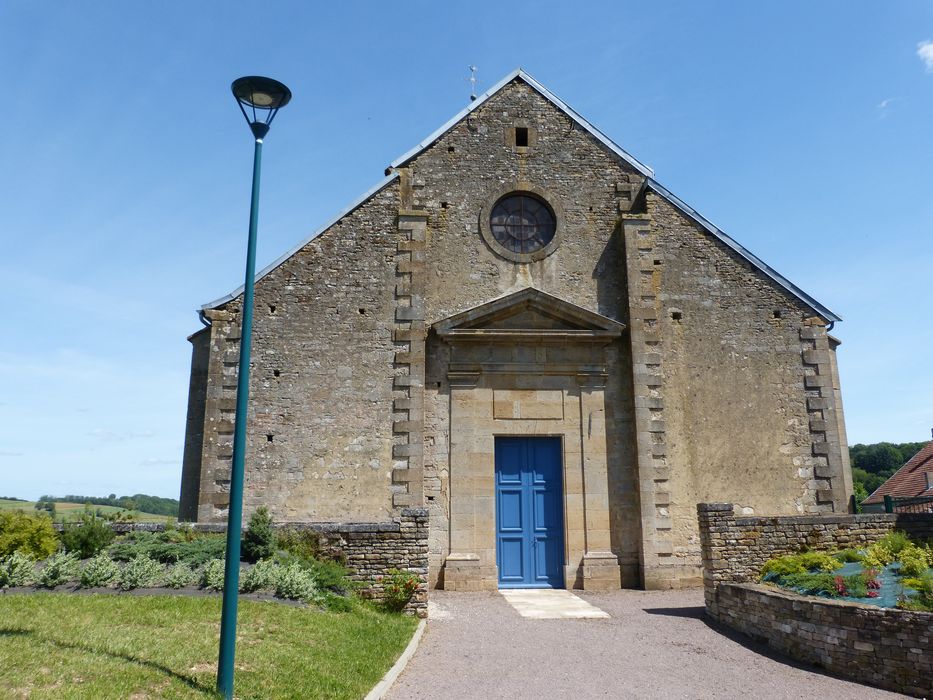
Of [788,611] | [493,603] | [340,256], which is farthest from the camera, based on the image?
[340,256]

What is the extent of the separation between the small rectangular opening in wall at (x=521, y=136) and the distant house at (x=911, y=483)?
18692 millimetres

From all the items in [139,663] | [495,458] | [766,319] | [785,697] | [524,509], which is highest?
[766,319]

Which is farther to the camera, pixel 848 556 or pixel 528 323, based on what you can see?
pixel 528 323

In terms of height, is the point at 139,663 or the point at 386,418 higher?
the point at 386,418

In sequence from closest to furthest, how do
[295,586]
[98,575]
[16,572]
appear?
[16,572] → [98,575] → [295,586]

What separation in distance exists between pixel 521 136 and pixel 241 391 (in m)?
9.68

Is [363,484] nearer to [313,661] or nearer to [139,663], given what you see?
[313,661]

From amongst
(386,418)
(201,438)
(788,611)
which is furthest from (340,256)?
(788,611)

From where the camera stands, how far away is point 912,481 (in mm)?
26047

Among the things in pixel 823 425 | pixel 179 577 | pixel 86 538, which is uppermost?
pixel 823 425

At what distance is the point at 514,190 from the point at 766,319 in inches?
207

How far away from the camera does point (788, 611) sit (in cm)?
747

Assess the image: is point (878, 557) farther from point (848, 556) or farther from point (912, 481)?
point (912, 481)

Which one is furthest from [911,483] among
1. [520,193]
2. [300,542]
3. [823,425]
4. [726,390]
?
[300,542]
